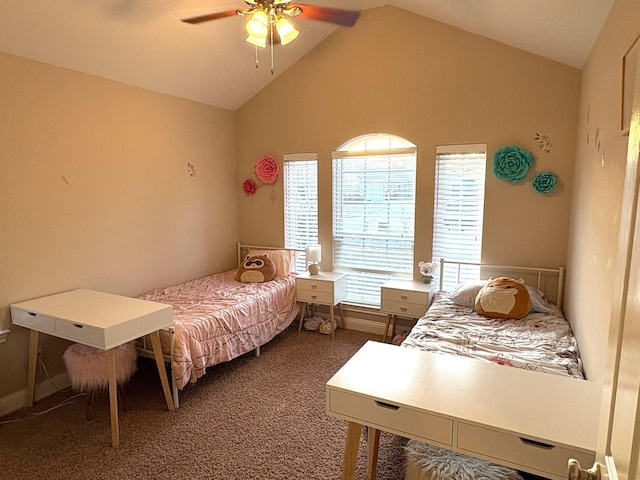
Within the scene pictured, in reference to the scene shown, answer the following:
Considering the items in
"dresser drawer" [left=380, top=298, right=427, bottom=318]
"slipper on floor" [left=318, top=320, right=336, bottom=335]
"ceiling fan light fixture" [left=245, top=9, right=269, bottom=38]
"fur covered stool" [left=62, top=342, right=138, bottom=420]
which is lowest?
"slipper on floor" [left=318, top=320, right=336, bottom=335]

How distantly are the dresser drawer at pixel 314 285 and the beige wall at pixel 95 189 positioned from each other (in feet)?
3.58

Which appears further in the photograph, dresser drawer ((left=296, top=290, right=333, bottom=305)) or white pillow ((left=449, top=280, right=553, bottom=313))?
dresser drawer ((left=296, top=290, right=333, bottom=305))

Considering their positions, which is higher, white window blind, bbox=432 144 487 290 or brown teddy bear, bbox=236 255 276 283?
white window blind, bbox=432 144 487 290

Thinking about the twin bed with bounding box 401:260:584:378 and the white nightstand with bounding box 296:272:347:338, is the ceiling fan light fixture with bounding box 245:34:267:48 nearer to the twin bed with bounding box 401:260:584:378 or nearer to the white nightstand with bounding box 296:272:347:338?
the twin bed with bounding box 401:260:584:378

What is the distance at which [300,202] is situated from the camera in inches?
167

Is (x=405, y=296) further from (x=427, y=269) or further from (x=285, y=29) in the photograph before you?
(x=285, y=29)

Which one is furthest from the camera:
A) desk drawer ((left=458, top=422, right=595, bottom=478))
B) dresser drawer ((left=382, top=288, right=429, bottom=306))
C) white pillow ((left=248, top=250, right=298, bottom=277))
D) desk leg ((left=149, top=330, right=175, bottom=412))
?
white pillow ((left=248, top=250, right=298, bottom=277))

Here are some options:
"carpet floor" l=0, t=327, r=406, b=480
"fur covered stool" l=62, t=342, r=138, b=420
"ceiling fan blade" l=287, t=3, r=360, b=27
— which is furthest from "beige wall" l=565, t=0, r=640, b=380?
"fur covered stool" l=62, t=342, r=138, b=420

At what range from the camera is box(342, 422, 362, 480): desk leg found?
5.14 ft

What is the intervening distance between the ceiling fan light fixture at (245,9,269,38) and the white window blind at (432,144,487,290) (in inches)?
76.6

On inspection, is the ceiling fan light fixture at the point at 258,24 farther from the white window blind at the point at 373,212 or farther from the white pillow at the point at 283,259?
the white pillow at the point at 283,259

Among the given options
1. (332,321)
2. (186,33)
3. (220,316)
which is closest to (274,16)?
(186,33)

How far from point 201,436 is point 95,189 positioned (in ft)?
6.75

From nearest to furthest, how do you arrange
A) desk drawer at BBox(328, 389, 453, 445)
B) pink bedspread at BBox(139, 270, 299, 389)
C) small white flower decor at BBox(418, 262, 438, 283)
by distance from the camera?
desk drawer at BBox(328, 389, 453, 445), pink bedspread at BBox(139, 270, 299, 389), small white flower decor at BBox(418, 262, 438, 283)
